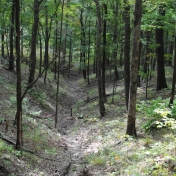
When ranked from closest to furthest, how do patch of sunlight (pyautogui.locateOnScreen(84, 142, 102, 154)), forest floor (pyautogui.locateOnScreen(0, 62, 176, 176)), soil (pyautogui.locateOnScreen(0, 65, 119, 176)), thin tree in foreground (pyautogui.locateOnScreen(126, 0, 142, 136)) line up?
forest floor (pyautogui.locateOnScreen(0, 62, 176, 176)) → soil (pyautogui.locateOnScreen(0, 65, 119, 176)) → thin tree in foreground (pyautogui.locateOnScreen(126, 0, 142, 136)) → patch of sunlight (pyautogui.locateOnScreen(84, 142, 102, 154))

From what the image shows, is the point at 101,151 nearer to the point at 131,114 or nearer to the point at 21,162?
the point at 131,114

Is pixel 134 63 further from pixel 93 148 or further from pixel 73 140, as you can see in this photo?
pixel 73 140

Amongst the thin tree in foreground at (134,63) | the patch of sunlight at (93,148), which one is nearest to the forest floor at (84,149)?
the patch of sunlight at (93,148)

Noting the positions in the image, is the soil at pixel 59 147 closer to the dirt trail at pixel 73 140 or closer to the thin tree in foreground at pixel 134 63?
the dirt trail at pixel 73 140

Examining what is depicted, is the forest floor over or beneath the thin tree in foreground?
beneath

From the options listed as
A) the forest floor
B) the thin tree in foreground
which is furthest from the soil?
→ the thin tree in foreground

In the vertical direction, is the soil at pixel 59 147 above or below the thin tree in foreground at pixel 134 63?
below

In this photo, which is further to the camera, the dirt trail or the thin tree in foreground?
the thin tree in foreground

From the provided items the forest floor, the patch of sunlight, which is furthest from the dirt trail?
the patch of sunlight

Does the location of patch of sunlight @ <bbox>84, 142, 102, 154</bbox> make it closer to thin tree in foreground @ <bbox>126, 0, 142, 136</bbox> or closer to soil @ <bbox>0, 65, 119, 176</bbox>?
soil @ <bbox>0, 65, 119, 176</bbox>

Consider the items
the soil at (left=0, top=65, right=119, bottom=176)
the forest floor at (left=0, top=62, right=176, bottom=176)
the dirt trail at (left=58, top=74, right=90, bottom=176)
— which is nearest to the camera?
the forest floor at (left=0, top=62, right=176, bottom=176)

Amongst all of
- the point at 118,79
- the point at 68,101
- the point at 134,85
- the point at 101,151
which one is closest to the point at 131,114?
the point at 134,85

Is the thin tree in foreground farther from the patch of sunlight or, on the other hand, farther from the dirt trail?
the dirt trail

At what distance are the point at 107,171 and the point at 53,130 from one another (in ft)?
19.6
